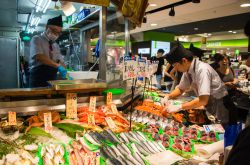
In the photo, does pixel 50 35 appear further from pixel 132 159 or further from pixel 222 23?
pixel 222 23

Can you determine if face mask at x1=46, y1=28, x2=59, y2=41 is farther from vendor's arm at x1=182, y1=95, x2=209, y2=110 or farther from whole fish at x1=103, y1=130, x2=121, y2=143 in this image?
vendor's arm at x1=182, y1=95, x2=209, y2=110

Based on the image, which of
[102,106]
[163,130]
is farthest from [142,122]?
[102,106]

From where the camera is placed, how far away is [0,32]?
39.6 feet

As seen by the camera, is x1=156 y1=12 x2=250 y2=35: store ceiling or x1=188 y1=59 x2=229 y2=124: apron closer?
x1=188 y1=59 x2=229 y2=124: apron

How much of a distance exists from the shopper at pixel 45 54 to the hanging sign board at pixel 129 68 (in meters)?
1.63

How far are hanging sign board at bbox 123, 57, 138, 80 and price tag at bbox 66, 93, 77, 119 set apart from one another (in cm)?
71

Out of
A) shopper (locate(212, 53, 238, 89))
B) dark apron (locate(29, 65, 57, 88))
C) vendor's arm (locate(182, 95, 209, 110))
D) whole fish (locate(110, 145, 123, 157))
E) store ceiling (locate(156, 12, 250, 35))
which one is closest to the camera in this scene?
whole fish (locate(110, 145, 123, 157))

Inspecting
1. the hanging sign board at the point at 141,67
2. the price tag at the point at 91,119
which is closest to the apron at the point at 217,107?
the hanging sign board at the point at 141,67

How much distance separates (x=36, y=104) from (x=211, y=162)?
205 centimetres

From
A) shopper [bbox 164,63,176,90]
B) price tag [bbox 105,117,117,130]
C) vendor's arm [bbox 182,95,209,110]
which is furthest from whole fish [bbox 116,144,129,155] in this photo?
shopper [bbox 164,63,176,90]

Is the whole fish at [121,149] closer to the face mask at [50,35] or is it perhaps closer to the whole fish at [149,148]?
the whole fish at [149,148]

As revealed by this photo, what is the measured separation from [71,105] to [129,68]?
2.94ft

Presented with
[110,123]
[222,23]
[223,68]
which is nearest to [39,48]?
[110,123]

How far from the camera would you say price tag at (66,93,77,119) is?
2.95m
